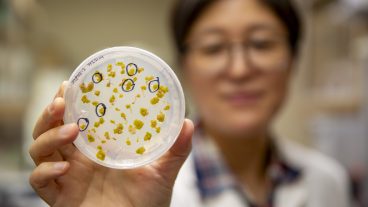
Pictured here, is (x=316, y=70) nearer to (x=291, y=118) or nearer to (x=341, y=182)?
(x=291, y=118)

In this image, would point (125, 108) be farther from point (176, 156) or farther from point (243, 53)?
point (243, 53)

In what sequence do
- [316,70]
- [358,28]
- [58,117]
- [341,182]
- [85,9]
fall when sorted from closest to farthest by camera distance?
[58,117] → [341,182] → [358,28] → [316,70] → [85,9]

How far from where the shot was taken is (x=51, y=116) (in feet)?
1.94

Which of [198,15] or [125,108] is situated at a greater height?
[198,15]

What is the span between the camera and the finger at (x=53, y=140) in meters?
0.59

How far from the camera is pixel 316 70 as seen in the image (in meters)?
2.17

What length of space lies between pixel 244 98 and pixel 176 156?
0.48 m

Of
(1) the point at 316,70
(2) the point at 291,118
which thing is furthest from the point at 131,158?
(1) the point at 316,70

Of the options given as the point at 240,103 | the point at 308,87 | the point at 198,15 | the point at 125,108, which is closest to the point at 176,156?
the point at 125,108

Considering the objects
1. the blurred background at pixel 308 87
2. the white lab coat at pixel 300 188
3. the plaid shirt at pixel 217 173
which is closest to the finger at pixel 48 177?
the white lab coat at pixel 300 188

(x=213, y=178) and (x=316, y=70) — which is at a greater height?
(x=316, y=70)

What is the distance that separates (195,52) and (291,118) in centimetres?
96

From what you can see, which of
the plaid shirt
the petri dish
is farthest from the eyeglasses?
the petri dish

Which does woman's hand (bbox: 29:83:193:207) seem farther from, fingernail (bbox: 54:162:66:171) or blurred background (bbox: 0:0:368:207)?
blurred background (bbox: 0:0:368:207)
